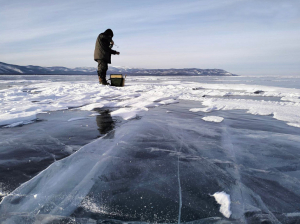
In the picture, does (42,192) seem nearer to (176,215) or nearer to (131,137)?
(176,215)

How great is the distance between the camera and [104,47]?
968 cm

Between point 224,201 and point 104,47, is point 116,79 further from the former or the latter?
point 224,201

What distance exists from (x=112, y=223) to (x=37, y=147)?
1.72m

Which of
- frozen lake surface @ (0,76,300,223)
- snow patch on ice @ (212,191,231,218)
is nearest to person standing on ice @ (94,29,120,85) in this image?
frozen lake surface @ (0,76,300,223)

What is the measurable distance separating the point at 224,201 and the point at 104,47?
9.63 meters

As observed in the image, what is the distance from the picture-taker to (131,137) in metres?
2.87

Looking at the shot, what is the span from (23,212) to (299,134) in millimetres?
3922

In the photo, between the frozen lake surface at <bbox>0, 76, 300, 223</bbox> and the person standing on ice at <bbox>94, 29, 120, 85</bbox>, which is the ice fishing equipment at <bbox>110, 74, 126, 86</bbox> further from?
the frozen lake surface at <bbox>0, 76, 300, 223</bbox>

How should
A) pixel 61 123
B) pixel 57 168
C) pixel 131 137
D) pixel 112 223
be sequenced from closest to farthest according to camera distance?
pixel 112 223, pixel 57 168, pixel 131 137, pixel 61 123

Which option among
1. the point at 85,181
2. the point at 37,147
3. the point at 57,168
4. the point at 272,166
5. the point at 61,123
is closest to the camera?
the point at 85,181

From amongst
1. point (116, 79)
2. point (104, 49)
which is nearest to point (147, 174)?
point (104, 49)

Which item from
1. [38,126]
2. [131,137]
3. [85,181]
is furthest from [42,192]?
[38,126]

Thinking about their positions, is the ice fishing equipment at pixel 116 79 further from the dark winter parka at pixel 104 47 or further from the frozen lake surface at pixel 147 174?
the frozen lake surface at pixel 147 174

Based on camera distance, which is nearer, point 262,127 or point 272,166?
point 272,166
